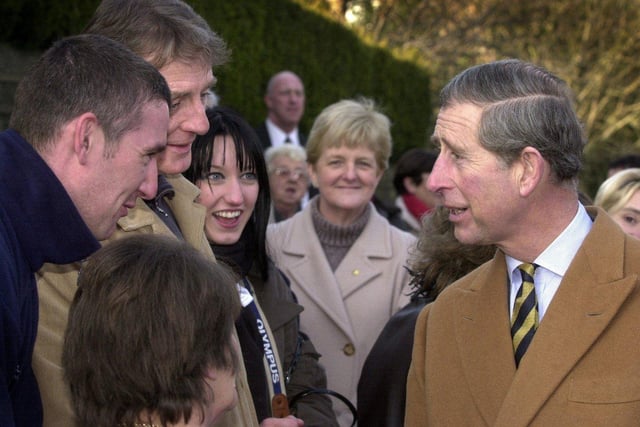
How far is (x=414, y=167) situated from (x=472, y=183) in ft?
19.0

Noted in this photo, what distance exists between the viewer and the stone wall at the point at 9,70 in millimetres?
6316

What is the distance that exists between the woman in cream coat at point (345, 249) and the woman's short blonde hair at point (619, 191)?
1067 millimetres

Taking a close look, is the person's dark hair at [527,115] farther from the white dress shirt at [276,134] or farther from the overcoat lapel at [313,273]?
the white dress shirt at [276,134]

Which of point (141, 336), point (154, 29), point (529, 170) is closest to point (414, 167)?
point (154, 29)

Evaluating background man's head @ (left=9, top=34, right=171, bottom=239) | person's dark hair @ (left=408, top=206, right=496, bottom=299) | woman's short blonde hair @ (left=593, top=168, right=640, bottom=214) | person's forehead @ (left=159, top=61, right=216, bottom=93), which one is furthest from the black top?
woman's short blonde hair @ (left=593, top=168, right=640, bottom=214)

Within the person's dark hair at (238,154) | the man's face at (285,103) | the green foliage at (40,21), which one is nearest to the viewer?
the person's dark hair at (238,154)

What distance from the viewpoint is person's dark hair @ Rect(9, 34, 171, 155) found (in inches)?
83.2

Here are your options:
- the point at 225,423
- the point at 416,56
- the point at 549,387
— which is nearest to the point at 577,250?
the point at 549,387

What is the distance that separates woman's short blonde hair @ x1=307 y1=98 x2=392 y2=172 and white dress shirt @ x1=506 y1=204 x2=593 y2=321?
8.35 feet

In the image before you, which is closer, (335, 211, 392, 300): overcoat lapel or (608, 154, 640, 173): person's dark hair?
(335, 211, 392, 300): overcoat lapel

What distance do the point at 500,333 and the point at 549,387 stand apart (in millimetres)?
266

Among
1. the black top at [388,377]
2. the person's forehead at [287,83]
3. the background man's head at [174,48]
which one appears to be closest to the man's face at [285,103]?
the person's forehead at [287,83]

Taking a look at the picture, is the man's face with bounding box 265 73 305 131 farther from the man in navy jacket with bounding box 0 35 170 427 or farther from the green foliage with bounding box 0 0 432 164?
the man in navy jacket with bounding box 0 35 170 427

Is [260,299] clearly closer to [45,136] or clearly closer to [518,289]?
[518,289]
